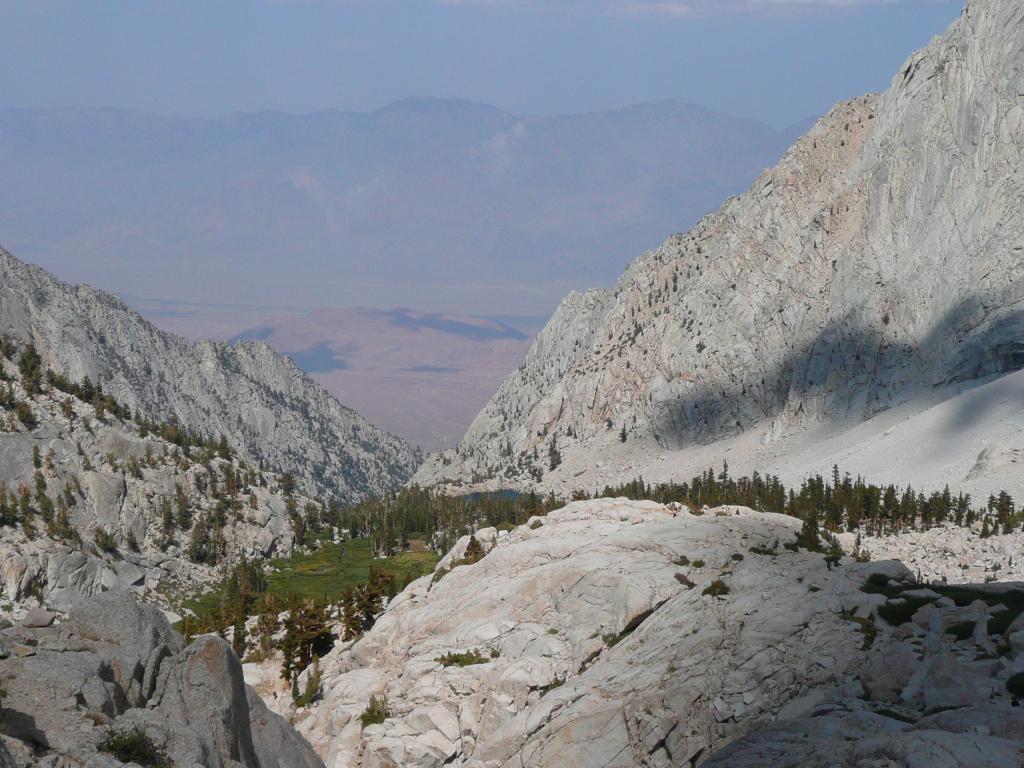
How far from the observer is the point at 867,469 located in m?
186

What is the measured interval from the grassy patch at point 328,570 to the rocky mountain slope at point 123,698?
9327 centimetres

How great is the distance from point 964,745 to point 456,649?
116 ft

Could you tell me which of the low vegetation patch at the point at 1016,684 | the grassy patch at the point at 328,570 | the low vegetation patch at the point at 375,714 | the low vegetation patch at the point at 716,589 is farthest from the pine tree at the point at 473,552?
the grassy patch at the point at 328,570

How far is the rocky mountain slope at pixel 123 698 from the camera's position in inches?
1169

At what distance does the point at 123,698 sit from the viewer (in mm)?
34000

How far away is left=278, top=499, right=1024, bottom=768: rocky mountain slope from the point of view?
122ft

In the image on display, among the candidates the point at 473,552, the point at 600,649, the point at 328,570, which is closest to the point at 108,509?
the point at 328,570

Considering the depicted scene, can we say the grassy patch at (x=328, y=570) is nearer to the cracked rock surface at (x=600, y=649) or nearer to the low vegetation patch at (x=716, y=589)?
the cracked rock surface at (x=600, y=649)

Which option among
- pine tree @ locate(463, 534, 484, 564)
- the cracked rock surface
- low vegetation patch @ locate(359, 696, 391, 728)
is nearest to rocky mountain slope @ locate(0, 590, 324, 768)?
the cracked rock surface

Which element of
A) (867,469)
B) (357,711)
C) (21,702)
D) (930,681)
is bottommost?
(867,469)

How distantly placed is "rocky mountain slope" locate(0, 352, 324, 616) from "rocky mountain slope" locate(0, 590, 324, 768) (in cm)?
8492

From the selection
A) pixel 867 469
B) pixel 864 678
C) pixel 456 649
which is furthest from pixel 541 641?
pixel 867 469

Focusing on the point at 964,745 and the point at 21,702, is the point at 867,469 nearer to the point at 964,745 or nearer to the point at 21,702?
the point at 964,745

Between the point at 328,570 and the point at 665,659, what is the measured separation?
12454 centimetres
